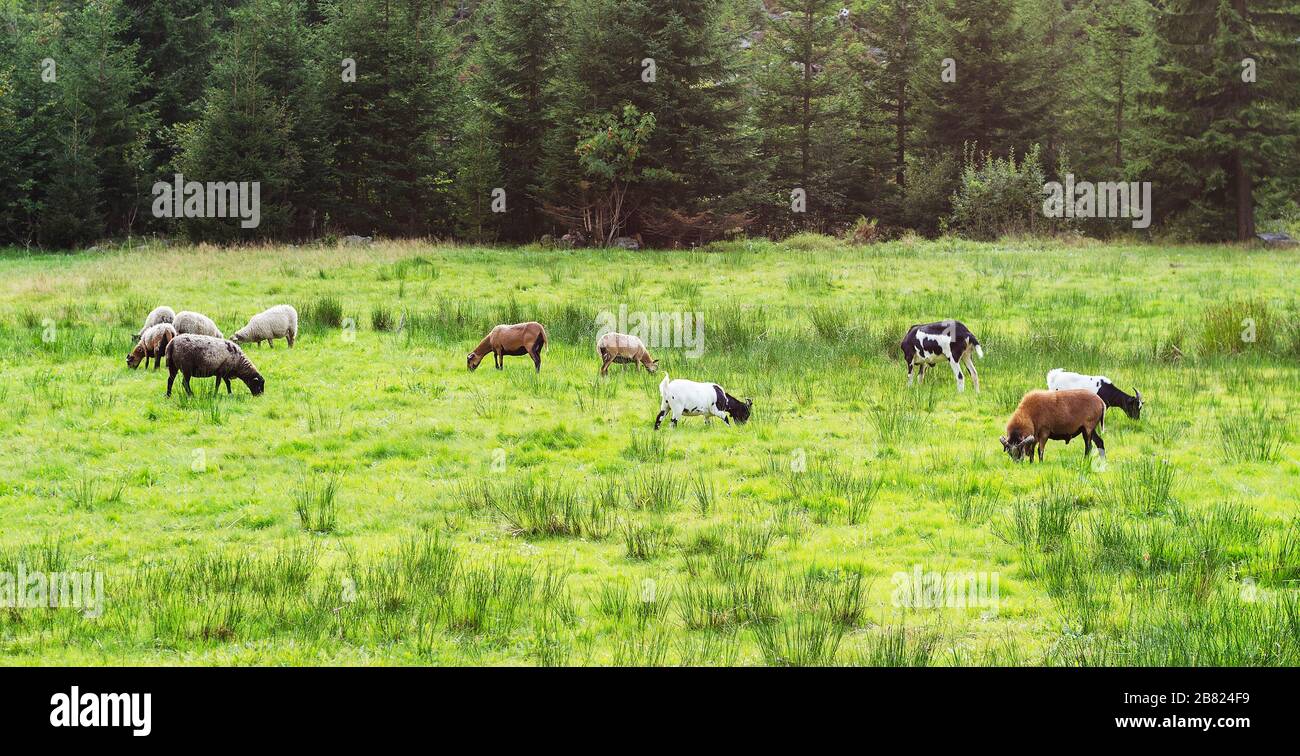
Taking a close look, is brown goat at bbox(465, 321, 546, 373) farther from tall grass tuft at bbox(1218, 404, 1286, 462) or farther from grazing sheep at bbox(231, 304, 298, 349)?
tall grass tuft at bbox(1218, 404, 1286, 462)

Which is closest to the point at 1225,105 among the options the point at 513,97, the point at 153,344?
the point at 513,97

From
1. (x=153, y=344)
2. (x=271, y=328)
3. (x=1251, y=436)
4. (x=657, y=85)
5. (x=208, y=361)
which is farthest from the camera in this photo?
(x=657, y=85)

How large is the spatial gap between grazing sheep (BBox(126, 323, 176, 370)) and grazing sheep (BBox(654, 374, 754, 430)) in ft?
30.8

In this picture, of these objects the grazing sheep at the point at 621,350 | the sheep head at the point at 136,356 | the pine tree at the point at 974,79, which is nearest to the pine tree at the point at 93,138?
the sheep head at the point at 136,356

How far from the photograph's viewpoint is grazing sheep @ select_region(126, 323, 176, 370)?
1875cm

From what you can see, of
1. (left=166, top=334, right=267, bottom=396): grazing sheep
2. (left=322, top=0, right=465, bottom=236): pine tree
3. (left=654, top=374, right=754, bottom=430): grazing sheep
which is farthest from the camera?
(left=322, top=0, right=465, bottom=236): pine tree

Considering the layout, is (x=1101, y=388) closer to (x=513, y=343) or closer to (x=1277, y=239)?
(x=513, y=343)

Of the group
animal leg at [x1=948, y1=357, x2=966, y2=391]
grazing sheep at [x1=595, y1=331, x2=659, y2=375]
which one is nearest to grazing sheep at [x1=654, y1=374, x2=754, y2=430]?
grazing sheep at [x1=595, y1=331, x2=659, y2=375]

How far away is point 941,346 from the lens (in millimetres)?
17562

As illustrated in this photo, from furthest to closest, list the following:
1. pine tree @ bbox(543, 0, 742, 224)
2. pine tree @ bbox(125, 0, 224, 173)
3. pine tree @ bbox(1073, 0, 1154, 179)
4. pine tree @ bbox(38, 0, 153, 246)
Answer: pine tree @ bbox(1073, 0, 1154, 179) < pine tree @ bbox(125, 0, 224, 173) < pine tree @ bbox(38, 0, 153, 246) < pine tree @ bbox(543, 0, 742, 224)

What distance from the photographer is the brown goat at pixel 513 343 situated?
1920cm

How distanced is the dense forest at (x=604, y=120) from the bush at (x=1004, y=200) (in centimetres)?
10

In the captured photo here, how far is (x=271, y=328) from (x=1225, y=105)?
131 ft
